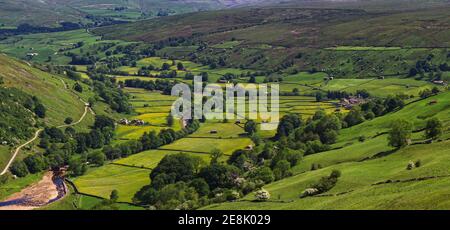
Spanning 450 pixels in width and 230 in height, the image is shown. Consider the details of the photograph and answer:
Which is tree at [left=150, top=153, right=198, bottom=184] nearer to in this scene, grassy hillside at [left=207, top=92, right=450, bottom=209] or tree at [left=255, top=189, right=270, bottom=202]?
grassy hillside at [left=207, top=92, right=450, bottom=209]

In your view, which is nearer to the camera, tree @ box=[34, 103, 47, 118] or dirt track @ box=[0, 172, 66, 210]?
dirt track @ box=[0, 172, 66, 210]

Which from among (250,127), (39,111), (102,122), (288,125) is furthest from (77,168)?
(288,125)

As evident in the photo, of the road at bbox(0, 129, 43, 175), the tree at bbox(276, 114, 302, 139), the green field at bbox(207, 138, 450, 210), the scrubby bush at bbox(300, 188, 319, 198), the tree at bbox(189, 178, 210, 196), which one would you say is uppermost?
the green field at bbox(207, 138, 450, 210)

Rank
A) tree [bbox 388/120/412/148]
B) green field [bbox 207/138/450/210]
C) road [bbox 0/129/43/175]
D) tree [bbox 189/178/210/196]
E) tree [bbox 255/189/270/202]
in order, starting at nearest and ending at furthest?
1. green field [bbox 207/138/450/210]
2. tree [bbox 255/189/270/202]
3. tree [bbox 388/120/412/148]
4. tree [bbox 189/178/210/196]
5. road [bbox 0/129/43/175]

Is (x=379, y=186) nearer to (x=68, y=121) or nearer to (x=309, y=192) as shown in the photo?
(x=309, y=192)

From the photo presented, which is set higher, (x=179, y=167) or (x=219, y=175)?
(x=219, y=175)

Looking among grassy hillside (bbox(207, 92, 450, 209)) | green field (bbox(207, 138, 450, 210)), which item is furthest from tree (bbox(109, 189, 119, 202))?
green field (bbox(207, 138, 450, 210))

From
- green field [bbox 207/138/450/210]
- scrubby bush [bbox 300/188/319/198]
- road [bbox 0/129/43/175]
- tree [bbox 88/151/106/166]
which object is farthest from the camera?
tree [bbox 88/151/106/166]

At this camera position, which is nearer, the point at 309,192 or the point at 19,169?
the point at 309,192

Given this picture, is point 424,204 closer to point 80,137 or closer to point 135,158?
point 135,158
